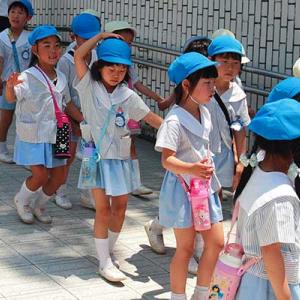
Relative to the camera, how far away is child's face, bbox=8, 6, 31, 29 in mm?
7301

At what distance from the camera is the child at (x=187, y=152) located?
3994mm

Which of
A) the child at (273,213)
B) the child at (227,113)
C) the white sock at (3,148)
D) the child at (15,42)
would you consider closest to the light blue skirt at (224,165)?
the child at (227,113)

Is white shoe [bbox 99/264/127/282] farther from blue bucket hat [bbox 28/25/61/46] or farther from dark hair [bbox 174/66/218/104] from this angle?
blue bucket hat [bbox 28/25/61/46]

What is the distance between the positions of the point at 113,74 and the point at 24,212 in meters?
1.68

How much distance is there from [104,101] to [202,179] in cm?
103

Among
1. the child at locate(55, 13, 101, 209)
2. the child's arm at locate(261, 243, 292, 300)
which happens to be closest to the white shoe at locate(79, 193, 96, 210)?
the child at locate(55, 13, 101, 209)

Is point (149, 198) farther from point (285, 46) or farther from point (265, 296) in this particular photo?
point (265, 296)

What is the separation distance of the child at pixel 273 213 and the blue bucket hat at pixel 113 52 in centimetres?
178

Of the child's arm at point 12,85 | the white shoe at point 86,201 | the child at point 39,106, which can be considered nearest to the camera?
the child's arm at point 12,85

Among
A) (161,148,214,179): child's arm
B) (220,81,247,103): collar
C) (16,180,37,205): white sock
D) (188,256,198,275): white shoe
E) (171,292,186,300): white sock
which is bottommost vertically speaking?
(188,256,198,275): white shoe

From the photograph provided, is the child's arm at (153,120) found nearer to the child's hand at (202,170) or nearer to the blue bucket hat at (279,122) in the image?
the child's hand at (202,170)

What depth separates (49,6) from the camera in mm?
11500

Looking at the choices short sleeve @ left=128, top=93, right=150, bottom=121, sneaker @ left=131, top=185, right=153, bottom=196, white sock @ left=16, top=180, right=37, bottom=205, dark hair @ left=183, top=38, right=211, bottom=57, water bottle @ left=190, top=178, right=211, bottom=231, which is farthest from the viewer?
sneaker @ left=131, top=185, right=153, bottom=196

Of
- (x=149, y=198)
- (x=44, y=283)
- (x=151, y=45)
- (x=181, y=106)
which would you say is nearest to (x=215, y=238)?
(x=181, y=106)
